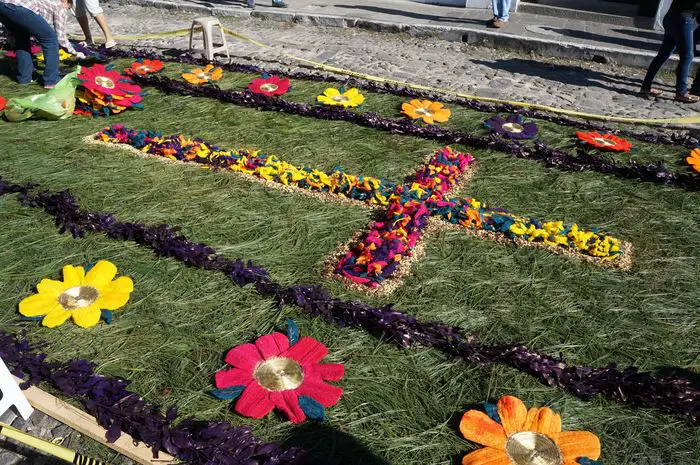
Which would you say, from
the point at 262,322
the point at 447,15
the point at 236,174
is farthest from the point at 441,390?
the point at 447,15

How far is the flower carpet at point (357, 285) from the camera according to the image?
254cm

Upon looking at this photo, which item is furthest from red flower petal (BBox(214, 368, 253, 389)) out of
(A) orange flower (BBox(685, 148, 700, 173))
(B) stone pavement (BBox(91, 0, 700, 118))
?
(B) stone pavement (BBox(91, 0, 700, 118))

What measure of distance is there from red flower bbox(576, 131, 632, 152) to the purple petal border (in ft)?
10.4

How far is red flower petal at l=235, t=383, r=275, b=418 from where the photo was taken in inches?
99.7

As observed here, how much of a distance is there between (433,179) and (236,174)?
166cm

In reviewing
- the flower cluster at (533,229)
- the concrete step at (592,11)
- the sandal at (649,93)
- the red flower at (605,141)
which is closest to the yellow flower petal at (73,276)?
the flower cluster at (533,229)

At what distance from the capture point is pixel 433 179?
4539 millimetres

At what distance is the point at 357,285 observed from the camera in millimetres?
3434

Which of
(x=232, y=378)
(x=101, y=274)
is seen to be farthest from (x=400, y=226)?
(x=101, y=274)

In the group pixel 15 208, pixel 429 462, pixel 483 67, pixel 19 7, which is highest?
pixel 19 7

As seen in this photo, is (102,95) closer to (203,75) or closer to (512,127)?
(203,75)

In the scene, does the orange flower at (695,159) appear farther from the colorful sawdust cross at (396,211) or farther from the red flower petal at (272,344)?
the red flower petal at (272,344)

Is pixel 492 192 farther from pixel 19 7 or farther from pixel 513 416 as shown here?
pixel 19 7

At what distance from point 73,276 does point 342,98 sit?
3.87 meters
